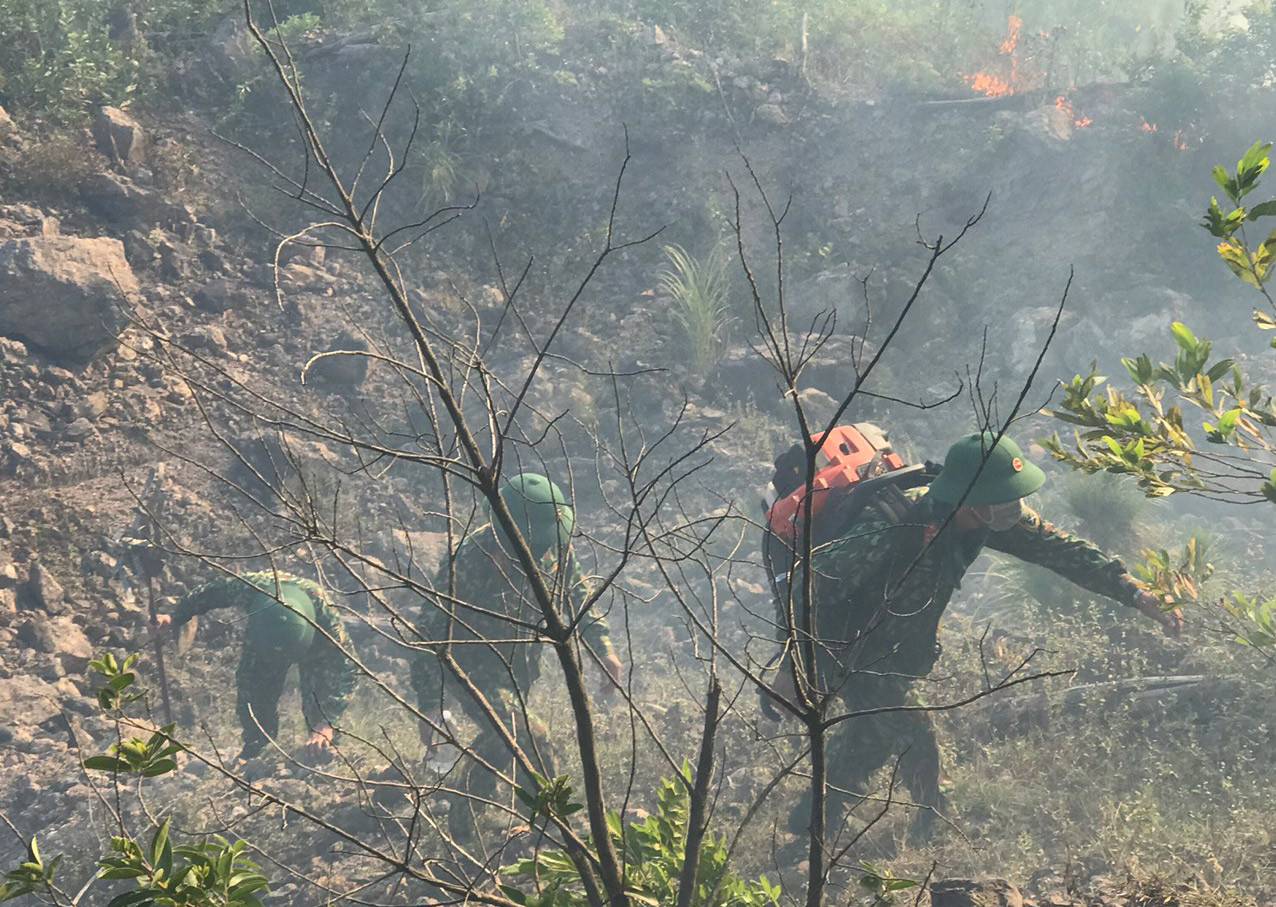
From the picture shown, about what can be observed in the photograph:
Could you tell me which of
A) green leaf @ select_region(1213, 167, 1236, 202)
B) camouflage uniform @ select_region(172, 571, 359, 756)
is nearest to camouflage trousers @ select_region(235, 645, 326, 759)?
camouflage uniform @ select_region(172, 571, 359, 756)

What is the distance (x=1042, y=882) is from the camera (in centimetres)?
414

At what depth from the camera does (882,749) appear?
478 cm

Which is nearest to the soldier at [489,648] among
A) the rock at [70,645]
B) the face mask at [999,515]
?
the face mask at [999,515]

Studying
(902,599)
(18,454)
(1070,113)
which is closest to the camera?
(902,599)

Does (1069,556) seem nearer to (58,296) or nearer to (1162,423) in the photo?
(1162,423)

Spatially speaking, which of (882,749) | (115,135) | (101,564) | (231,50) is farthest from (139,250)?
(882,749)

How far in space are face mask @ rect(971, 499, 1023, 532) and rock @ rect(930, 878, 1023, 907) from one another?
1527mm

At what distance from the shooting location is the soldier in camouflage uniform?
427 centimetres

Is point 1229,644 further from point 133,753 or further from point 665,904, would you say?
point 133,753

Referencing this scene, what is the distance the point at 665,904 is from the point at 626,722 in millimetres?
3677

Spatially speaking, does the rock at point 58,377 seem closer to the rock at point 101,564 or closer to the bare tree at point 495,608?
the bare tree at point 495,608

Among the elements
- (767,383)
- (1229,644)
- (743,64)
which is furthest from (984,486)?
(743,64)

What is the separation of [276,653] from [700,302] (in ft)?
17.7

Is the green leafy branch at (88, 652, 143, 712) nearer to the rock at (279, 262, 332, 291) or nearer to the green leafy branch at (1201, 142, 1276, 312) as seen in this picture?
the green leafy branch at (1201, 142, 1276, 312)
